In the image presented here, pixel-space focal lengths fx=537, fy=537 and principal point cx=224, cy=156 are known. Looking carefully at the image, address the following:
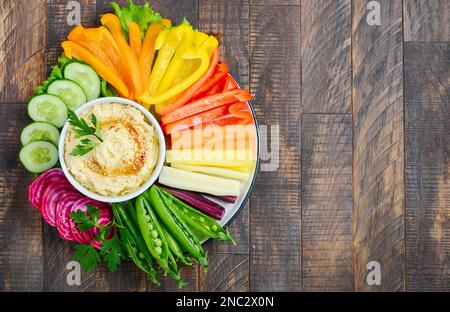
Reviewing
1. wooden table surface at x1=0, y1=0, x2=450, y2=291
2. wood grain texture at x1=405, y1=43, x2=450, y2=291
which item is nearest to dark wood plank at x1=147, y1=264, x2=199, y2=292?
wooden table surface at x1=0, y1=0, x2=450, y2=291

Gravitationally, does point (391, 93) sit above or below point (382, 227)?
above

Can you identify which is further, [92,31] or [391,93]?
[391,93]

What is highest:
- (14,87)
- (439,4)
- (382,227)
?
(439,4)

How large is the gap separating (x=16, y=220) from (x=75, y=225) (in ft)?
1.31

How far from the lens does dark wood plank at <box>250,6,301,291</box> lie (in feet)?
7.64

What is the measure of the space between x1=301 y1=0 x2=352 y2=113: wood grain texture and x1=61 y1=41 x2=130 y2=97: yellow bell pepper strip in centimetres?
80

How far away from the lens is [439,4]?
238cm

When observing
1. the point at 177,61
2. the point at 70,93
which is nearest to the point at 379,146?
the point at 177,61

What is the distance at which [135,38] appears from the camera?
2082 millimetres

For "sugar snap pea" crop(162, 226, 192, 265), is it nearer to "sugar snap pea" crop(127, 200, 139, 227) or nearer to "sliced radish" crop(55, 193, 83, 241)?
"sugar snap pea" crop(127, 200, 139, 227)
